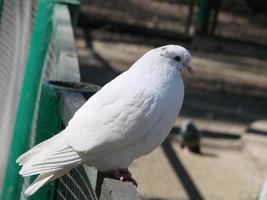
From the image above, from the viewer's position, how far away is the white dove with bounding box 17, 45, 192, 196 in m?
2.26

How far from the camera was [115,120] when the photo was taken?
7.41 ft

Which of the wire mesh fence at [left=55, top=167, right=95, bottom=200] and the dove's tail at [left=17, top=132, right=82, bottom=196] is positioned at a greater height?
the dove's tail at [left=17, top=132, right=82, bottom=196]

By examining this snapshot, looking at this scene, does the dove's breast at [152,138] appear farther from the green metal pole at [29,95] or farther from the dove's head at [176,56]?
the green metal pole at [29,95]

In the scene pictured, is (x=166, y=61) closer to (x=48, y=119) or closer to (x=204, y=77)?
(x=48, y=119)

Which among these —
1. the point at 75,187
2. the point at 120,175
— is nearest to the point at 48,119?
the point at 75,187

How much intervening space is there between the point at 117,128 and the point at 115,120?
24 mm

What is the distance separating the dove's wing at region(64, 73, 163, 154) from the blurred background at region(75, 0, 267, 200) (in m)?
4.17

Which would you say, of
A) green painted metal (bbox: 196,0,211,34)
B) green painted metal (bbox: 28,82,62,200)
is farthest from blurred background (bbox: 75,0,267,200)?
green painted metal (bbox: 28,82,62,200)

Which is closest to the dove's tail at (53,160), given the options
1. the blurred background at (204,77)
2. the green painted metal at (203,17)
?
the blurred background at (204,77)

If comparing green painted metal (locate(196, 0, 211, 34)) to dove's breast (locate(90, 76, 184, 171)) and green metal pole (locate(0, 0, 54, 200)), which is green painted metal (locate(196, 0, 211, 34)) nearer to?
green metal pole (locate(0, 0, 54, 200))

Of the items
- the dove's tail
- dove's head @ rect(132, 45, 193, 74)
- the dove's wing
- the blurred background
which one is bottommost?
the blurred background

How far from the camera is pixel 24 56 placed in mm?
4289

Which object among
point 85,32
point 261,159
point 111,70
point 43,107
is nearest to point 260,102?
point 111,70

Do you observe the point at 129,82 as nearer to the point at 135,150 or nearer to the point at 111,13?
the point at 135,150
